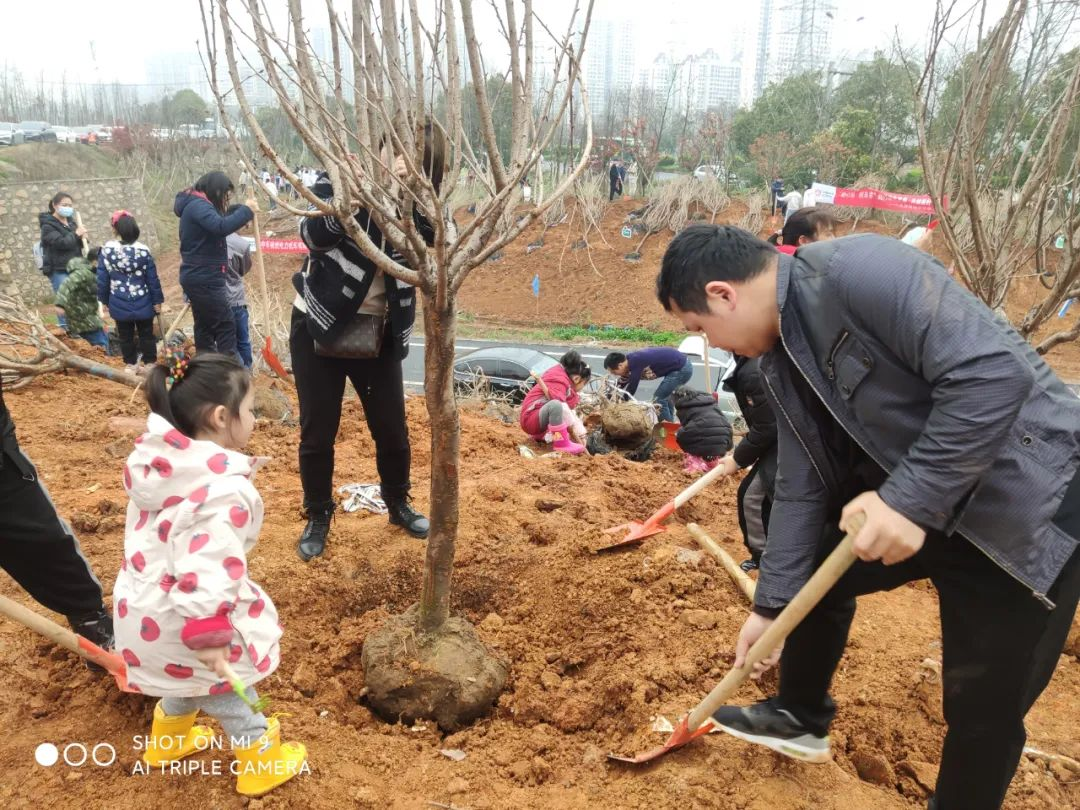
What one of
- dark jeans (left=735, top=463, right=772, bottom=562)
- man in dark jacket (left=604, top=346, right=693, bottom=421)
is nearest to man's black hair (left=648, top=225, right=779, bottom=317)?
dark jeans (left=735, top=463, right=772, bottom=562)

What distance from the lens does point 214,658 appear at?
179 centimetres

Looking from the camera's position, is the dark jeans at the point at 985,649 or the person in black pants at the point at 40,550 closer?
the dark jeans at the point at 985,649

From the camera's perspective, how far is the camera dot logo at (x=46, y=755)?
2.06 meters

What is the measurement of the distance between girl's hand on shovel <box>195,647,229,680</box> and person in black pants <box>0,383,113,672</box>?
81 cm

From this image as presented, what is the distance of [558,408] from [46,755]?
4427 mm

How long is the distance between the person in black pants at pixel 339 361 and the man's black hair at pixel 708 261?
3.60 ft

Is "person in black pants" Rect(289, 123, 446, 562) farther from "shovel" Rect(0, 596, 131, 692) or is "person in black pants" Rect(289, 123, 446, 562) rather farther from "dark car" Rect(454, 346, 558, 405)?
"dark car" Rect(454, 346, 558, 405)

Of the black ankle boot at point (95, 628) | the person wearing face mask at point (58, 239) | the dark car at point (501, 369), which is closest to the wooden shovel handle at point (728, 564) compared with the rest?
the black ankle boot at point (95, 628)

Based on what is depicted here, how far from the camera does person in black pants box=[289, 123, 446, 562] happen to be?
109 inches

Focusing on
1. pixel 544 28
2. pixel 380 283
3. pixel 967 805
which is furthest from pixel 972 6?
pixel 967 805

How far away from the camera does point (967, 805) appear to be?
68.4 inches

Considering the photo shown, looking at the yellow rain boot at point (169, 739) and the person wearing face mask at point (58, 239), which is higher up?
the person wearing face mask at point (58, 239)

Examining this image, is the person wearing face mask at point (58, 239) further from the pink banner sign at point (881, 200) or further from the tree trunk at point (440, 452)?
the pink banner sign at point (881, 200)

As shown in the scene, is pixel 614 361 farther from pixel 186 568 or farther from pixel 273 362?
pixel 186 568
